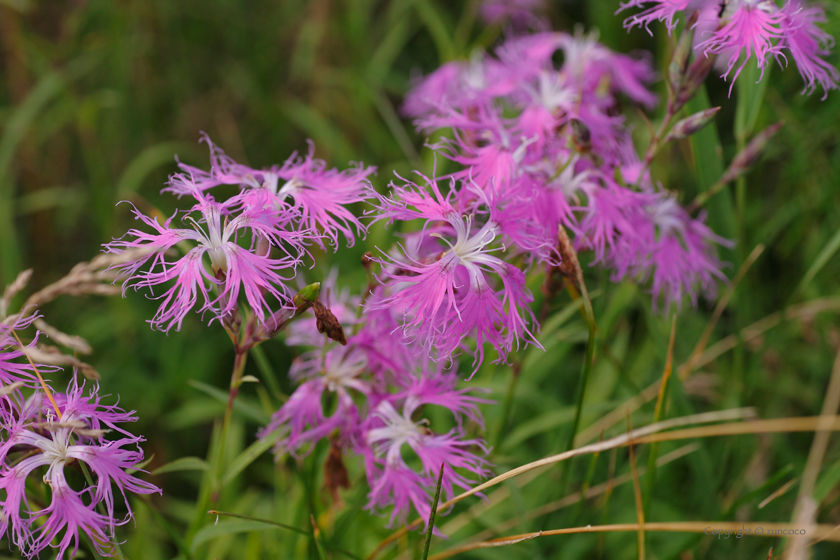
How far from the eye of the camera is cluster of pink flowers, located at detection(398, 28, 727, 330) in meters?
0.81

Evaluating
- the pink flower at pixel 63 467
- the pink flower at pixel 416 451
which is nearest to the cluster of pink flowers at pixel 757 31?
the pink flower at pixel 416 451

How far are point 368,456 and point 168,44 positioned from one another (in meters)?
2.25

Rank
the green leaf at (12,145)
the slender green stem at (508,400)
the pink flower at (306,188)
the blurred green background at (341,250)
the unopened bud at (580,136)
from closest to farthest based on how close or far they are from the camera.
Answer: the pink flower at (306,188), the unopened bud at (580,136), the slender green stem at (508,400), the blurred green background at (341,250), the green leaf at (12,145)

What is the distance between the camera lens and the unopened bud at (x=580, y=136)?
3.20ft

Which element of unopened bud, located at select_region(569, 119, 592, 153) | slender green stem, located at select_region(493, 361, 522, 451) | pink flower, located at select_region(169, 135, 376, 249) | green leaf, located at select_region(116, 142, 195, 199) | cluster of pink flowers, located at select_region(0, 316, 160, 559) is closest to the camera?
cluster of pink flowers, located at select_region(0, 316, 160, 559)

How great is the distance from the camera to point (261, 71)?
8.09 feet

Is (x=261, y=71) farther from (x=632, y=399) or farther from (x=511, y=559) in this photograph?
(x=511, y=559)

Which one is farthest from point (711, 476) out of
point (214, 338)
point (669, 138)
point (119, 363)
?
point (119, 363)

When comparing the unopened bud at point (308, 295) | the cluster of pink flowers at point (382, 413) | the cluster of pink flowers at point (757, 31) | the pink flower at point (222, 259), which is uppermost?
the cluster of pink flowers at point (757, 31)

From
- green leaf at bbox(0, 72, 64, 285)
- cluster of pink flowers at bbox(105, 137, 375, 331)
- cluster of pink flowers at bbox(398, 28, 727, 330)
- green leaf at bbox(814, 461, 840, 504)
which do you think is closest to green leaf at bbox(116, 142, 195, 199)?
green leaf at bbox(0, 72, 64, 285)

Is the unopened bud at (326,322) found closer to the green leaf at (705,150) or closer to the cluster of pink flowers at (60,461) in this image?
the cluster of pink flowers at (60,461)

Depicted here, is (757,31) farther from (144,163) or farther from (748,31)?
(144,163)

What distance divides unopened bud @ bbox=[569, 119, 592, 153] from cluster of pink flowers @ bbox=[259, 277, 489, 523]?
41 centimetres

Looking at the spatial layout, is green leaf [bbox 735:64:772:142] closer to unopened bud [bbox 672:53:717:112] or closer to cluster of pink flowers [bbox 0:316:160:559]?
unopened bud [bbox 672:53:717:112]
